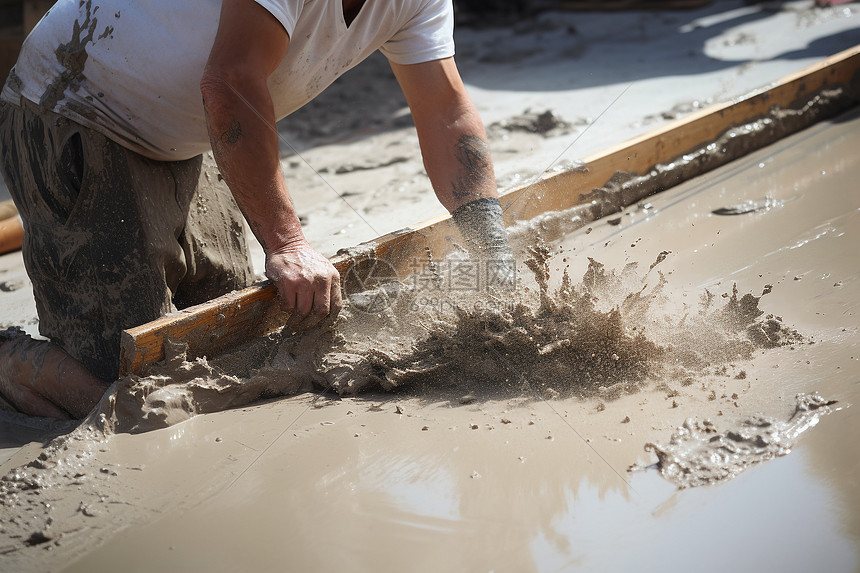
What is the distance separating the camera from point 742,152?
3.48 metres

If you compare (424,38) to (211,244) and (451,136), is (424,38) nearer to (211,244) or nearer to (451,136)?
(451,136)

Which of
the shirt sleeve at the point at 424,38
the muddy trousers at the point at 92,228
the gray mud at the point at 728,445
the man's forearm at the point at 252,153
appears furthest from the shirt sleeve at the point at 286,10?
the gray mud at the point at 728,445

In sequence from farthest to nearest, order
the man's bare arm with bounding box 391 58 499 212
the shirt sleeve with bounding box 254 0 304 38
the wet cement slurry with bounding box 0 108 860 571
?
1. the man's bare arm with bounding box 391 58 499 212
2. the shirt sleeve with bounding box 254 0 304 38
3. the wet cement slurry with bounding box 0 108 860 571

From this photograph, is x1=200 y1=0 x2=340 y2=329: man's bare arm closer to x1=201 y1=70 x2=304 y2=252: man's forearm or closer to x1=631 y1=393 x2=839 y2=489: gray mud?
x1=201 y1=70 x2=304 y2=252: man's forearm

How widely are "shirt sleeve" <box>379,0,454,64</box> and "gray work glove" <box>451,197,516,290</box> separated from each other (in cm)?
48

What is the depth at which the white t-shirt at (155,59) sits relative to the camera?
1.99 metres

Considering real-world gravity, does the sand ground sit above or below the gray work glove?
below

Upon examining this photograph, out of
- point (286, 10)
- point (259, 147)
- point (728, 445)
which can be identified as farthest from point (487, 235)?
point (728, 445)

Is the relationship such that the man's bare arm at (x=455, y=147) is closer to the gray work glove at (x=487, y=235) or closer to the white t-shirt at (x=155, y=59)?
the gray work glove at (x=487, y=235)

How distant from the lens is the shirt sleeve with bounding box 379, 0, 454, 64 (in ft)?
7.65

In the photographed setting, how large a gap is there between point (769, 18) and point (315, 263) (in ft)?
18.3

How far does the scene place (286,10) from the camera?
72.9 inches

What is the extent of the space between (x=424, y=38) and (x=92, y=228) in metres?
1.12

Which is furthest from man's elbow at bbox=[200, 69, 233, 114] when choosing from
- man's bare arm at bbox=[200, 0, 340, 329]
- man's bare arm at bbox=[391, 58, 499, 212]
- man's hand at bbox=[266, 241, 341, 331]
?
man's bare arm at bbox=[391, 58, 499, 212]
